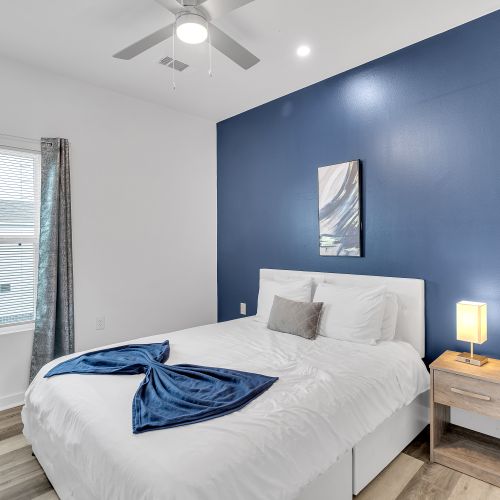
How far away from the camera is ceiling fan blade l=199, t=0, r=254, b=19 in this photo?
1751 millimetres

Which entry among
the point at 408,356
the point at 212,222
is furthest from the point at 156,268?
the point at 408,356

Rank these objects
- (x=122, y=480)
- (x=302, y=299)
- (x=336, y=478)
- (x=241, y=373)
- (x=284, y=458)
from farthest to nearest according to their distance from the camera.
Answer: (x=302, y=299)
(x=241, y=373)
(x=336, y=478)
(x=284, y=458)
(x=122, y=480)

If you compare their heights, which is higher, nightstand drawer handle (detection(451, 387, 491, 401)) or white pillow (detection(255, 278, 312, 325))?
white pillow (detection(255, 278, 312, 325))

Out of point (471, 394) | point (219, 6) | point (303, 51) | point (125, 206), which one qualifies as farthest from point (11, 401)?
point (303, 51)

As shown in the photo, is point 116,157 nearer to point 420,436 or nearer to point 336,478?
point 336,478

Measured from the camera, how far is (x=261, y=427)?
→ 4.66ft

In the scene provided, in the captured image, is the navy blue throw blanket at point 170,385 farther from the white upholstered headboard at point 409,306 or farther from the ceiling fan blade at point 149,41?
the ceiling fan blade at point 149,41

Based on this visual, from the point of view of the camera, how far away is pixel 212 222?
428 centimetres

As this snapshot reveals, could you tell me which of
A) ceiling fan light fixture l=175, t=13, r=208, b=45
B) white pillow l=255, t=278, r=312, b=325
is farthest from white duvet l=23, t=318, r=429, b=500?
ceiling fan light fixture l=175, t=13, r=208, b=45

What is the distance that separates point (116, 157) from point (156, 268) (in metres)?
1.17

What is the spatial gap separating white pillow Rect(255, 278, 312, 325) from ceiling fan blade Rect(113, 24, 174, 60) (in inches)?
80.7

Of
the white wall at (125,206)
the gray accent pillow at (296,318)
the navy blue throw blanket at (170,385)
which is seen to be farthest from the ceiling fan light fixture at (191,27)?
the gray accent pillow at (296,318)

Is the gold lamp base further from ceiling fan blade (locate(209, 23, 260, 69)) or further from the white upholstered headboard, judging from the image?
ceiling fan blade (locate(209, 23, 260, 69))

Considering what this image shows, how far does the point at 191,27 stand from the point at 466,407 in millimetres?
2583
